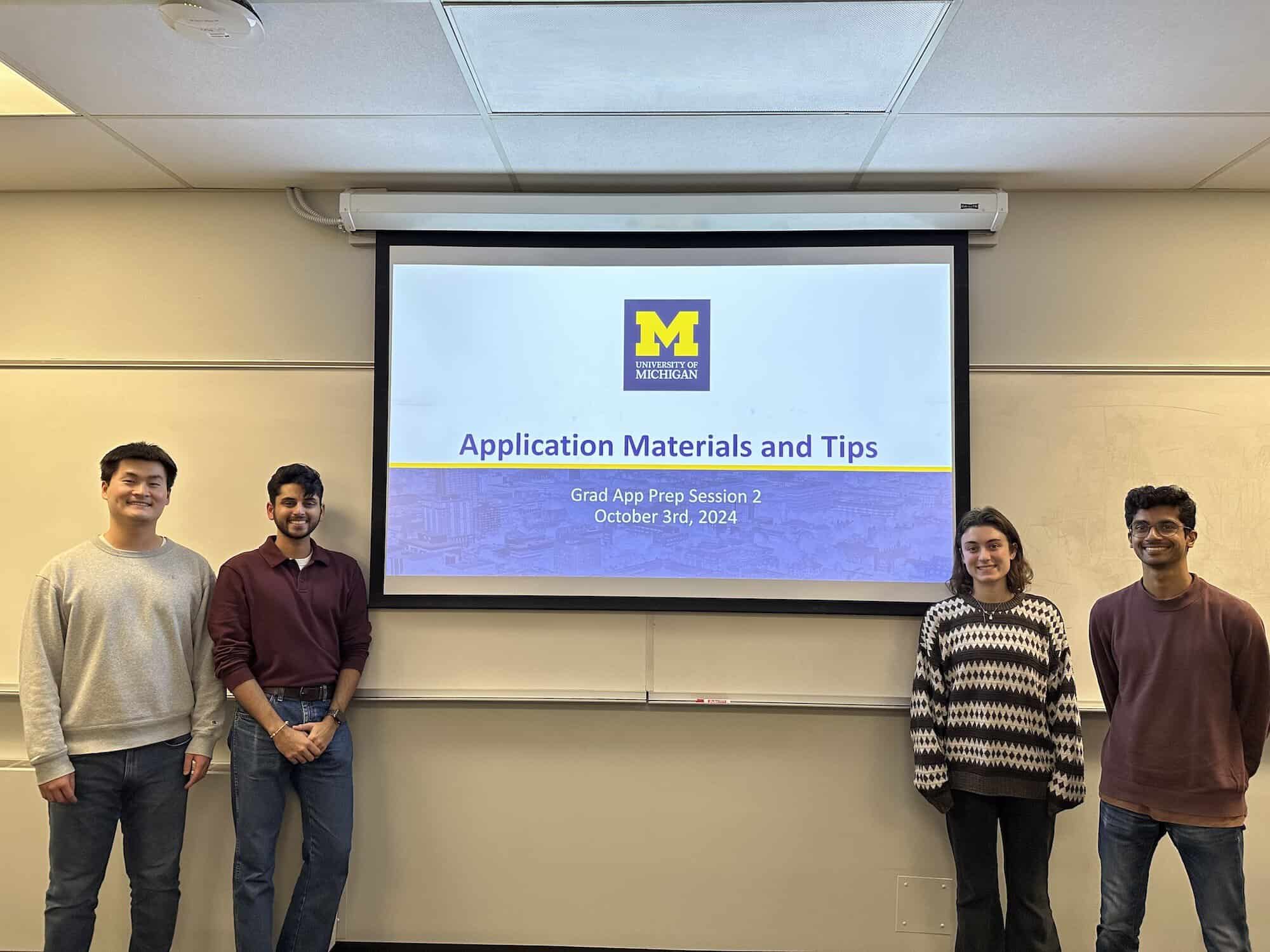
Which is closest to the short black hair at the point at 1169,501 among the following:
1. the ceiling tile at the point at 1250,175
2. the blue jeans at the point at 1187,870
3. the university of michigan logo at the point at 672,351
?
the blue jeans at the point at 1187,870

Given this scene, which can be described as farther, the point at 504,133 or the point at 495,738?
the point at 495,738

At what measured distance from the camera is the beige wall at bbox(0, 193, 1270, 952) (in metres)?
2.98

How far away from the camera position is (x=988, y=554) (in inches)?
103

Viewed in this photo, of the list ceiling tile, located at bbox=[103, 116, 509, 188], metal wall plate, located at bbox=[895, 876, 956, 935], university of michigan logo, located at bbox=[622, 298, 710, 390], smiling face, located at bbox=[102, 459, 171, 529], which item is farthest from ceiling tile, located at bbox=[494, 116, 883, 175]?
metal wall plate, located at bbox=[895, 876, 956, 935]

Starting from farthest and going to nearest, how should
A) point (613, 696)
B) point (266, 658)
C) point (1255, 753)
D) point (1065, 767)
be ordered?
point (613, 696) → point (266, 658) → point (1065, 767) → point (1255, 753)

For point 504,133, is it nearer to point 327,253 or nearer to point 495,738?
point 327,253

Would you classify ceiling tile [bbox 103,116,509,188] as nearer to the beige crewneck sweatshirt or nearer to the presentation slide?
the presentation slide

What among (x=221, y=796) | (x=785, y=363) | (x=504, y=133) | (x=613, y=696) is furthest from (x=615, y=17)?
(x=221, y=796)

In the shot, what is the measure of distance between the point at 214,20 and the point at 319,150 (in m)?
0.83

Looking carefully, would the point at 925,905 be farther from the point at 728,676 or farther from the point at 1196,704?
the point at 1196,704

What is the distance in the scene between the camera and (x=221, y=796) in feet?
9.90

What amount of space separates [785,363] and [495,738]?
1.70 m

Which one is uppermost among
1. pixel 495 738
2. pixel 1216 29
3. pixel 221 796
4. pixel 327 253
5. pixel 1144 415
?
pixel 1216 29

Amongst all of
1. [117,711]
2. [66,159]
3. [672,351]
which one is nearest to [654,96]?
[672,351]
